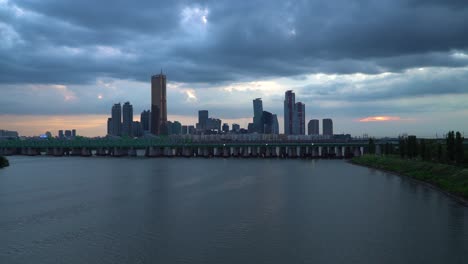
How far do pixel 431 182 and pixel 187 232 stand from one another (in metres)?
46.9

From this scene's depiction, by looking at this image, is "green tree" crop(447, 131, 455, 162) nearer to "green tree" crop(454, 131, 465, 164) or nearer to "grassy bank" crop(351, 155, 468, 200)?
"green tree" crop(454, 131, 465, 164)

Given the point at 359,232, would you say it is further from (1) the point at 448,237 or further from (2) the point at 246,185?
(2) the point at 246,185

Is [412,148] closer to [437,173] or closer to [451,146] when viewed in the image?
[451,146]

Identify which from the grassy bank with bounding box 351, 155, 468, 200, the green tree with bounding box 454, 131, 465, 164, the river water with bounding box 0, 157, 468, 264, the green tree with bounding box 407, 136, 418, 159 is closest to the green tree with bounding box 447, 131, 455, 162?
the green tree with bounding box 454, 131, 465, 164

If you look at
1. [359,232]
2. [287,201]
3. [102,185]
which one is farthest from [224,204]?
[102,185]

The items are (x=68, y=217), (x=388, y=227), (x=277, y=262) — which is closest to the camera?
(x=277, y=262)

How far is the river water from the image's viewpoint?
102 ft

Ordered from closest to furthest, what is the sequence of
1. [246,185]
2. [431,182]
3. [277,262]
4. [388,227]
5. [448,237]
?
[277,262]
[448,237]
[388,227]
[431,182]
[246,185]

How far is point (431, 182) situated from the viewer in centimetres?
7012

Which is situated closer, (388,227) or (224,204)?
(388,227)

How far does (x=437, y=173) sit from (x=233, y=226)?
4577 cm

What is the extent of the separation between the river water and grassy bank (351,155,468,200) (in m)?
2.34

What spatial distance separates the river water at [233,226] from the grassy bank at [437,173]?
2.34 m

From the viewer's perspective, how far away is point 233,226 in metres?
40.2
